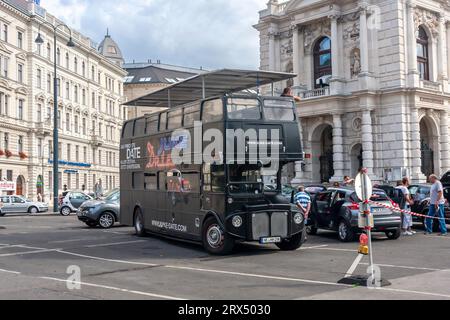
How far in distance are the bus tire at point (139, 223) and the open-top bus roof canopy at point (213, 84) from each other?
3.93 m

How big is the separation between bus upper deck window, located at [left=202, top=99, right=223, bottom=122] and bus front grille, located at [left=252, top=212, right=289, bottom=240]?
2.69 metres

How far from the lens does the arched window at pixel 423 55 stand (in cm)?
4228

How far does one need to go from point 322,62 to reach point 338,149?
7494mm

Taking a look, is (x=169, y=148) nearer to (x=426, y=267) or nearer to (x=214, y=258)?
(x=214, y=258)

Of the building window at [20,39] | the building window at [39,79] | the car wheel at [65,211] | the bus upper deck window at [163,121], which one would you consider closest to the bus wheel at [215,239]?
the bus upper deck window at [163,121]

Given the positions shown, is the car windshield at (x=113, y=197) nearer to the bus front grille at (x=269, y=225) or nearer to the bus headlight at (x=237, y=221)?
the bus headlight at (x=237, y=221)

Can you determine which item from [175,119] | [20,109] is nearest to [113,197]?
[175,119]

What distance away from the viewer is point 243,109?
572 inches

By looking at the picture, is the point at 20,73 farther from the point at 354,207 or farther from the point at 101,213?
the point at 354,207

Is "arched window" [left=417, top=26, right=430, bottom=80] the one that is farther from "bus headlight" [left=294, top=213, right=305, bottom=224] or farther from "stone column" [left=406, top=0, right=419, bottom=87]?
"bus headlight" [left=294, top=213, right=305, bottom=224]

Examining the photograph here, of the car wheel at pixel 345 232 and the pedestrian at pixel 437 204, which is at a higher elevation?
the pedestrian at pixel 437 204

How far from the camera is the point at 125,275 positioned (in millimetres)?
11227

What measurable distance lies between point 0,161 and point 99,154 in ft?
76.6

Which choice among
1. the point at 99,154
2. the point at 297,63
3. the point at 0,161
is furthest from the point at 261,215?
the point at 99,154
